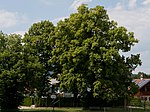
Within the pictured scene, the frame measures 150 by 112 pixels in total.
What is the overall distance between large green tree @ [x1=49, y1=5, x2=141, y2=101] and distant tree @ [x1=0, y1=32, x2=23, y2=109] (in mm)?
8242

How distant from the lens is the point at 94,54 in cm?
5325

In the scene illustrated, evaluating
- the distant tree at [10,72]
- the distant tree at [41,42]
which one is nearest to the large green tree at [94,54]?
the distant tree at [41,42]

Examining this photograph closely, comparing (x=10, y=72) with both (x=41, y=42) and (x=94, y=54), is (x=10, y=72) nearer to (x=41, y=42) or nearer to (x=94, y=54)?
(x=94, y=54)

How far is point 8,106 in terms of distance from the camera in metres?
50.1

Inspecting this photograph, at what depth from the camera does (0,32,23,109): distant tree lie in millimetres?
47250

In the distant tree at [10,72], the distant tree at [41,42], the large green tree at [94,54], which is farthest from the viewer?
the distant tree at [41,42]

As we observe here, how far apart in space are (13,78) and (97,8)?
18.1 metres

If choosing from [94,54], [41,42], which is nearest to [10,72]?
[94,54]

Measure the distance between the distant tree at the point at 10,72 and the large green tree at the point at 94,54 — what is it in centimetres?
824

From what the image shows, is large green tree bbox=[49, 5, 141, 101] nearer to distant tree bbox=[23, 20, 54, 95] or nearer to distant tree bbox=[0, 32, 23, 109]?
distant tree bbox=[23, 20, 54, 95]

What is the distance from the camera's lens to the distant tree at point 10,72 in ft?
155

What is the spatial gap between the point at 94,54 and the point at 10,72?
1269cm

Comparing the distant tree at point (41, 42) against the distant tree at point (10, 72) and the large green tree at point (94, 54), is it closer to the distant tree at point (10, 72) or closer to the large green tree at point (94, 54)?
the large green tree at point (94, 54)

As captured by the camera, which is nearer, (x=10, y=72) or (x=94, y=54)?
(x=10, y=72)
